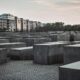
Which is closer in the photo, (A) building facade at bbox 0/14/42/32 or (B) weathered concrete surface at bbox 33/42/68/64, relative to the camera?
(B) weathered concrete surface at bbox 33/42/68/64

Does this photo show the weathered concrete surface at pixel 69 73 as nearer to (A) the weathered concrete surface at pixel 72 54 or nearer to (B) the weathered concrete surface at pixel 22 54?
(A) the weathered concrete surface at pixel 72 54

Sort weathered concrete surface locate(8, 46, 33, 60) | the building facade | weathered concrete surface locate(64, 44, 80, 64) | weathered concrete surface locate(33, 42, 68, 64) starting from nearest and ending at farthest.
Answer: weathered concrete surface locate(64, 44, 80, 64), weathered concrete surface locate(33, 42, 68, 64), weathered concrete surface locate(8, 46, 33, 60), the building facade

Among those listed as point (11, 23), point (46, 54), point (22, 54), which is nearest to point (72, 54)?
point (46, 54)

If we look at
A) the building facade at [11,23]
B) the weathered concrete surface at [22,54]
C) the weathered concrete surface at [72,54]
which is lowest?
the weathered concrete surface at [22,54]

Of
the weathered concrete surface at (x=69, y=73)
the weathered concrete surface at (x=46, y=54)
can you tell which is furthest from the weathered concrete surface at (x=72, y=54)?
the weathered concrete surface at (x=69, y=73)

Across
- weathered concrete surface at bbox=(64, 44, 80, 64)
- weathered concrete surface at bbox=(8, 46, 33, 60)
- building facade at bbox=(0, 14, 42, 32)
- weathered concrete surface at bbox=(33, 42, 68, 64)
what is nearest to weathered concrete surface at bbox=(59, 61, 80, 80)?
weathered concrete surface at bbox=(64, 44, 80, 64)

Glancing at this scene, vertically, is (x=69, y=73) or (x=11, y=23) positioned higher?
(x=11, y=23)

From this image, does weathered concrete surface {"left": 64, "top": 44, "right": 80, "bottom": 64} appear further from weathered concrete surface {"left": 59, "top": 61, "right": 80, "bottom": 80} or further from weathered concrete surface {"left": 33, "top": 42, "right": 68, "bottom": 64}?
weathered concrete surface {"left": 59, "top": 61, "right": 80, "bottom": 80}

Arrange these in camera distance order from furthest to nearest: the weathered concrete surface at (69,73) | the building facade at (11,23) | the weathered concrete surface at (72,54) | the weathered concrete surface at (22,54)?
the building facade at (11,23) → the weathered concrete surface at (22,54) → the weathered concrete surface at (72,54) → the weathered concrete surface at (69,73)

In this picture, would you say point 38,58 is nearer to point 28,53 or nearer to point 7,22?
point 28,53

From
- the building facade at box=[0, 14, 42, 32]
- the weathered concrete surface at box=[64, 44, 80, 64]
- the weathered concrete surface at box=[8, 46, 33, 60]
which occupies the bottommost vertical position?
the weathered concrete surface at box=[8, 46, 33, 60]

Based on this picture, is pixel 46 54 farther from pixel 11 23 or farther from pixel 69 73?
pixel 11 23

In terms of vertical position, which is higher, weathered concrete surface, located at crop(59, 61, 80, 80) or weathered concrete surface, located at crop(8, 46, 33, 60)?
weathered concrete surface, located at crop(59, 61, 80, 80)

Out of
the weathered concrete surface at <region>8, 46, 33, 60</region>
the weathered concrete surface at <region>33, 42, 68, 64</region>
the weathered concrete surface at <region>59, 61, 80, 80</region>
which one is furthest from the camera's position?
the weathered concrete surface at <region>8, 46, 33, 60</region>
